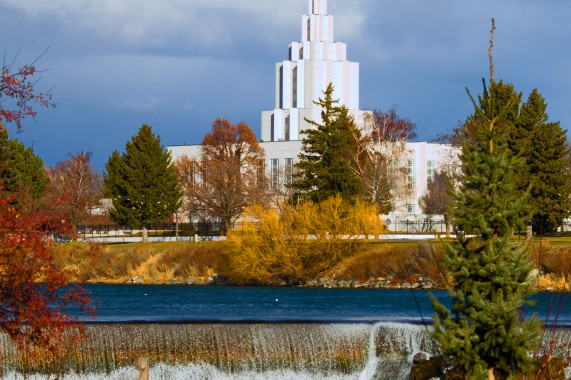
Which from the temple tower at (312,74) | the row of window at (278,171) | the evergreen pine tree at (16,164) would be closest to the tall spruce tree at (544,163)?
the evergreen pine tree at (16,164)

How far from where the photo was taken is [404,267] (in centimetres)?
4669

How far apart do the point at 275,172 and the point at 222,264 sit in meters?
41.3

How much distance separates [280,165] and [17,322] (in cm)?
8109

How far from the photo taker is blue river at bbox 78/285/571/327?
29769mm

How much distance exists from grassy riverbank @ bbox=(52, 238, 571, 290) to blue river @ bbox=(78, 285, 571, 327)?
2.71 m

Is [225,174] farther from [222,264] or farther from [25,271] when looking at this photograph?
[25,271]

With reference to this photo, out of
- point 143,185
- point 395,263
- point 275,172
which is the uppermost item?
point 275,172

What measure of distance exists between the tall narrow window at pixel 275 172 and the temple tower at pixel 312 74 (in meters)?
12.4

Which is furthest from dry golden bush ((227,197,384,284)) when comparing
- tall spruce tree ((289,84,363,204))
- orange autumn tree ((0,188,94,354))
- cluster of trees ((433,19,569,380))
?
orange autumn tree ((0,188,94,354))

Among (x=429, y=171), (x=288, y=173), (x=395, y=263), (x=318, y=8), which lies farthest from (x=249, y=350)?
(x=318, y=8)

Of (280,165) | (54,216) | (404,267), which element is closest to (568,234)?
(404,267)

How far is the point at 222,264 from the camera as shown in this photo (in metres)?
50.4

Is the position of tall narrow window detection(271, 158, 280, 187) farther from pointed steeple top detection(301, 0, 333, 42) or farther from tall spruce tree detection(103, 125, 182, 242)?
pointed steeple top detection(301, 0, 333, 42)

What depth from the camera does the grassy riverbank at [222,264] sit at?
146 feet
